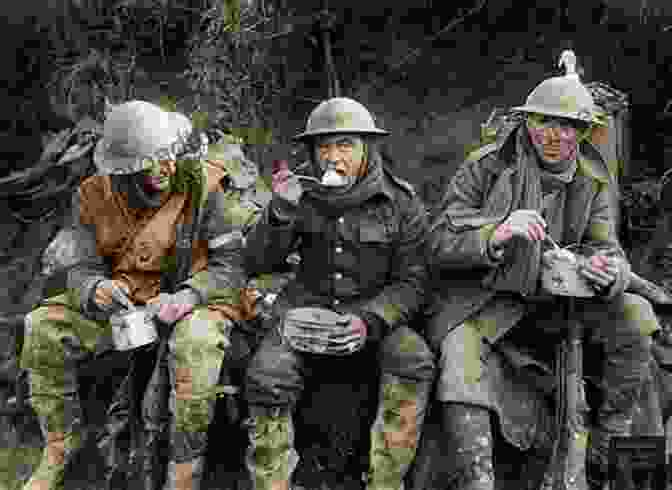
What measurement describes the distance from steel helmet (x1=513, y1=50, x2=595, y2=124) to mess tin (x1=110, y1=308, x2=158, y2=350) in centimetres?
191

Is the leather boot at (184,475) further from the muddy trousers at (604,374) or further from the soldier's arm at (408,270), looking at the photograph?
the muddy trousers at (604,374)

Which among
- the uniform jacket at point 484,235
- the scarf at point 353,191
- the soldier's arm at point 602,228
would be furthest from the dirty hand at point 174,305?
the soldier's arm at point 602,228

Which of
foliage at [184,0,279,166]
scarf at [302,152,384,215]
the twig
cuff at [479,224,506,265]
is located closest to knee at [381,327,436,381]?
cuff at [479,224,506,265]

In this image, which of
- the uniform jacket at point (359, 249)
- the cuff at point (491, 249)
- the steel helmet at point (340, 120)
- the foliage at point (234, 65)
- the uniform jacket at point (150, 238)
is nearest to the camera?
the cuff at point (491, 249)

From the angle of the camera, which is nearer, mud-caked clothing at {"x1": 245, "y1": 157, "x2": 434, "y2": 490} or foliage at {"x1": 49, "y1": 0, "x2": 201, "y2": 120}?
mud-caked clothing at {"x1": 245, "y1": 157, "x2": 434, "y2": 490}

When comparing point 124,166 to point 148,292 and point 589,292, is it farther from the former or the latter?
point 589,292

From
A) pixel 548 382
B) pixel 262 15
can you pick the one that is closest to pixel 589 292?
pixel 548 382

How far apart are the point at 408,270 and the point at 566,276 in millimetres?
735

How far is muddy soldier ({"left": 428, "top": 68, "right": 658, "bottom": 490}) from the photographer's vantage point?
4355 mm

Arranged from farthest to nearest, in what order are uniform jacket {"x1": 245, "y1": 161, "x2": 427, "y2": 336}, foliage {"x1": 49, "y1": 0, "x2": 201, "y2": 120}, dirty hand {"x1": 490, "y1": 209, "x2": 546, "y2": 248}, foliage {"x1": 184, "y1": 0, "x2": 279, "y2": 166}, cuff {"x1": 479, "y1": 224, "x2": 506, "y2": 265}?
foliage {"x1": 49, "y1": 0, "x2": 201, "y2": 120} → foliage {"x1": 184, "y1": 0, "x2": 279, "y2": 166} → uniform jacket {"x1": 245, "y1": 161, "x2": 427, "y2": 336} → cuff {"x1": 479, "y1": 224, "x2": 506, "y2": 265} → dirty hand {"x1": 490, "y1": 209, "x2": 546, "y2": 248}

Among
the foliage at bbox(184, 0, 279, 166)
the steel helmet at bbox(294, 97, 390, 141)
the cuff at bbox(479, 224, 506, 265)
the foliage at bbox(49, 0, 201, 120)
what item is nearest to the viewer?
the cuff at bbox(479, 224, 506, 265)

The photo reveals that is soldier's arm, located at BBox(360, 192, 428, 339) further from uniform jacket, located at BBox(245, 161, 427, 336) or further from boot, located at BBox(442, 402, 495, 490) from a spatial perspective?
boot, located at BBox(442, 402, 495, 490)

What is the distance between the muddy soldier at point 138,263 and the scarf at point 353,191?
0.45 metres

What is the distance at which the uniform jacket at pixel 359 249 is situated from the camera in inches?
182
